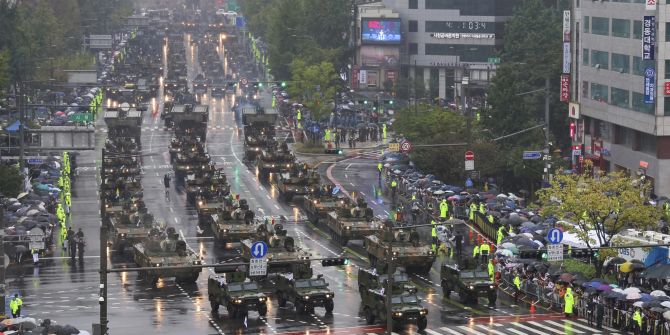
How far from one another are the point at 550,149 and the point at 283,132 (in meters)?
44.7

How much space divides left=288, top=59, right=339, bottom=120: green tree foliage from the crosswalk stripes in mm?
92325

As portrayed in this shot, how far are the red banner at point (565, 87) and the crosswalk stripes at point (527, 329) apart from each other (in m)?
58.5

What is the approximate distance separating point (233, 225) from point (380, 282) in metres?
22.3

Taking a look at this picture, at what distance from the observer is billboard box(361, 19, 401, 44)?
7702 inches

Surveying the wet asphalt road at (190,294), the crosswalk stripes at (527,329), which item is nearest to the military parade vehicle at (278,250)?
the wet asphalt road at (190,294)

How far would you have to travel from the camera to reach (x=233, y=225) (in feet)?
317

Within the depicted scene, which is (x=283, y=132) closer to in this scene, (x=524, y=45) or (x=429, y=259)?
(x=524, y=45)

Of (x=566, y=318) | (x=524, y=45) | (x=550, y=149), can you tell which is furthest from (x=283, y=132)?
(x=566, y=318)

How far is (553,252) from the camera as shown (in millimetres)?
73062

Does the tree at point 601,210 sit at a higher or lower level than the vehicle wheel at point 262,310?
higher

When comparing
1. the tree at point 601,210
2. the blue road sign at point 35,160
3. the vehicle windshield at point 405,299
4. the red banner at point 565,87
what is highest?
the red banner at point 565,87

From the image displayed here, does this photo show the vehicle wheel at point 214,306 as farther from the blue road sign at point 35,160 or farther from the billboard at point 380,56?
the billboard at point 380,56

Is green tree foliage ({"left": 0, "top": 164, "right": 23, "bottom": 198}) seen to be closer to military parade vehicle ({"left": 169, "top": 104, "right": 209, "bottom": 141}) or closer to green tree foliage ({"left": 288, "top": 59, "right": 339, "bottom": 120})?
military parade vehicle ({"left": 169, "top": 104, "right": 209, "bottom": 141})

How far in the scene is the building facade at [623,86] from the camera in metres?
112
